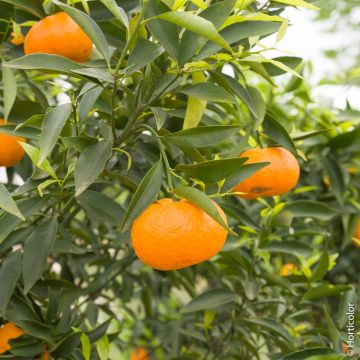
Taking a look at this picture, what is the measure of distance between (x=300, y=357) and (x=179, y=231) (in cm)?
33

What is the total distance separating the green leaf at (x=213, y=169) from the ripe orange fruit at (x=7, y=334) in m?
0.46

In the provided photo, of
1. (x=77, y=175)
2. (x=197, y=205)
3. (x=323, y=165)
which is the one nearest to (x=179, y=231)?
(x=197, y=205)

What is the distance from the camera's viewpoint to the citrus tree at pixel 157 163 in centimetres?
70

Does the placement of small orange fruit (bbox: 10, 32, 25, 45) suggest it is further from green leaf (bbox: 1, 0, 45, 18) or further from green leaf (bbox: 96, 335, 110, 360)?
green leaf (bbox: 96, 335, 110, 360)

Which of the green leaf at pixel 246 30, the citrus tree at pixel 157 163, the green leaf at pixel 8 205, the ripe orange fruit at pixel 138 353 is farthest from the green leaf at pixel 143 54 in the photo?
the ripe orange fruit at pixel 138 353

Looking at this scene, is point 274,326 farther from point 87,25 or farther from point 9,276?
point 87,25

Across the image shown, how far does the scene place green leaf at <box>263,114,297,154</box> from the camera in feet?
3.16

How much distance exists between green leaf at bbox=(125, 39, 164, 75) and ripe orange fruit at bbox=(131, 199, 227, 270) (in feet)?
0.58

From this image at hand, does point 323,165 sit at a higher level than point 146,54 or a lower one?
lower

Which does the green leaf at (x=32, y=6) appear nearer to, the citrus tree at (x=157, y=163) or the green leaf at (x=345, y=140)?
the citrus tree at (x=157, y=163)

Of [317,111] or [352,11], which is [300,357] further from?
[352,11]

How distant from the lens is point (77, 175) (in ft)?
2.30

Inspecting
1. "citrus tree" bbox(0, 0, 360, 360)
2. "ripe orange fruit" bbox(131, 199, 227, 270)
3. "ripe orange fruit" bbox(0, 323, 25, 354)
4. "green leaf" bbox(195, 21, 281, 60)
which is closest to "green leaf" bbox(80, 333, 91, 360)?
"citrus tree" bbox(0, 0, 360, 360)

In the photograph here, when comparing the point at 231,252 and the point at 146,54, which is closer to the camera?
the point at 146,54
